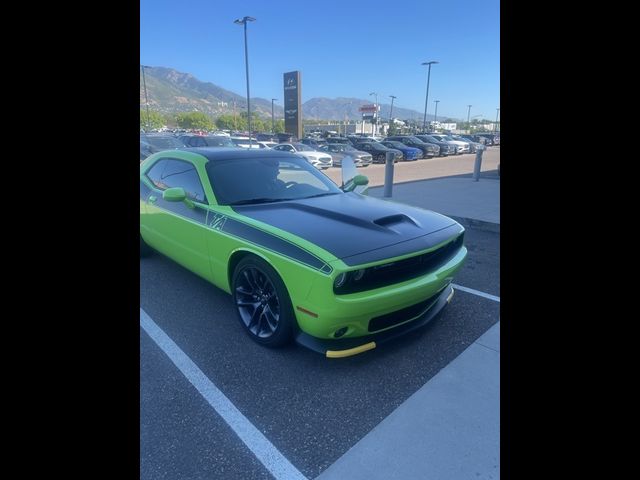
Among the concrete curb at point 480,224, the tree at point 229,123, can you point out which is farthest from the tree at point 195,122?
the concrete curb at point 480,224

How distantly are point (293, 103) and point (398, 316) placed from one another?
3162cm

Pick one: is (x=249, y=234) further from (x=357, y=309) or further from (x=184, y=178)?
(x=184, y=178)

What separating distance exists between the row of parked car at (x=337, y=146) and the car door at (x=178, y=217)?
9.18 metres

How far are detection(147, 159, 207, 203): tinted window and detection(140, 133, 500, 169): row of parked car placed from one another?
907 centimetres

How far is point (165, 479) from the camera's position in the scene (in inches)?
71.4

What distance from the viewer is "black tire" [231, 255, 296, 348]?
2645mm

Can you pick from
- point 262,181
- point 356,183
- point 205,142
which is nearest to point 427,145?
point 205,142

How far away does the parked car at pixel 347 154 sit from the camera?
69.5 ft

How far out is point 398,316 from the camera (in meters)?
2.63

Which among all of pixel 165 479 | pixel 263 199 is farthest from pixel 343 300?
pixel 263 199

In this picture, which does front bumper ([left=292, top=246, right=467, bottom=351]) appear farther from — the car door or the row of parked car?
the row of parked car

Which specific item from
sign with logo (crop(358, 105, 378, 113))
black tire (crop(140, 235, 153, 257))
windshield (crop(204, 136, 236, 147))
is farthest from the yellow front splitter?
sign with logo (crop(358, 105, 378, 113))
